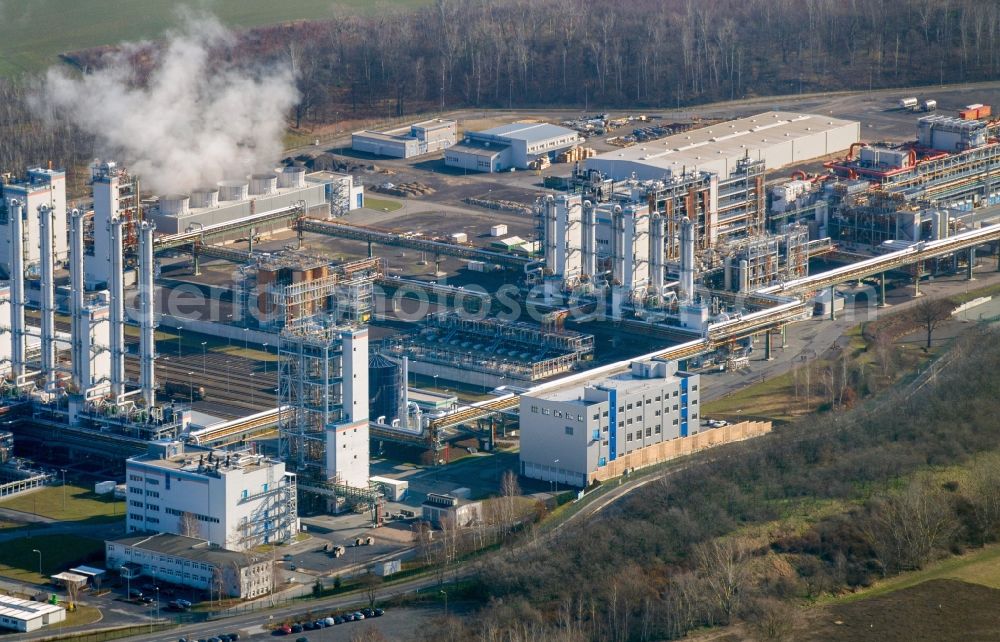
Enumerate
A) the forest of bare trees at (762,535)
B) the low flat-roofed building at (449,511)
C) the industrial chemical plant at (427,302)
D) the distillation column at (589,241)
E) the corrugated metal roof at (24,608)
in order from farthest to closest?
the distillation column at (589,241)
the industrial chemical plant at (427,302)
the low flat-roofed building at (449,511)
the corrugated metal roof at (24,608)
the forest of bare trees at (762,535)

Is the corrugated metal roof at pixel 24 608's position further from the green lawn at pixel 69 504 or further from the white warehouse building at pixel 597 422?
the white warehouse building at pixel 597 422

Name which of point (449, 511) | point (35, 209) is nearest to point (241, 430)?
point (449, 511)

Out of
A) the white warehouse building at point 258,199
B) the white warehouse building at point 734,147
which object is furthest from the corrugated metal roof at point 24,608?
the white warehouse building at point 734,147

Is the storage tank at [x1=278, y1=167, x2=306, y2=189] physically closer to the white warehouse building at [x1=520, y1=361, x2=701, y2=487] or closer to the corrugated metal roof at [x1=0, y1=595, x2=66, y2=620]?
the white warehouse building at [x1=520, y1=361, x2=701, y2=487]

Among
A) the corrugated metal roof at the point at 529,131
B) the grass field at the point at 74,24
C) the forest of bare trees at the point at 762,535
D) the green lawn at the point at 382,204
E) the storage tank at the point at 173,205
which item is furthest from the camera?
the grass field at the point at 74,24

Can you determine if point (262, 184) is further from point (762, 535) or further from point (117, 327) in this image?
point (762, 535)

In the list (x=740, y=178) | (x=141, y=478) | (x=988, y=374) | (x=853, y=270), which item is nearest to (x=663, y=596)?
(x=141, y=478)

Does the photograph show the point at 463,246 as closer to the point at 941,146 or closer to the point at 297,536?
the point at 941,146
